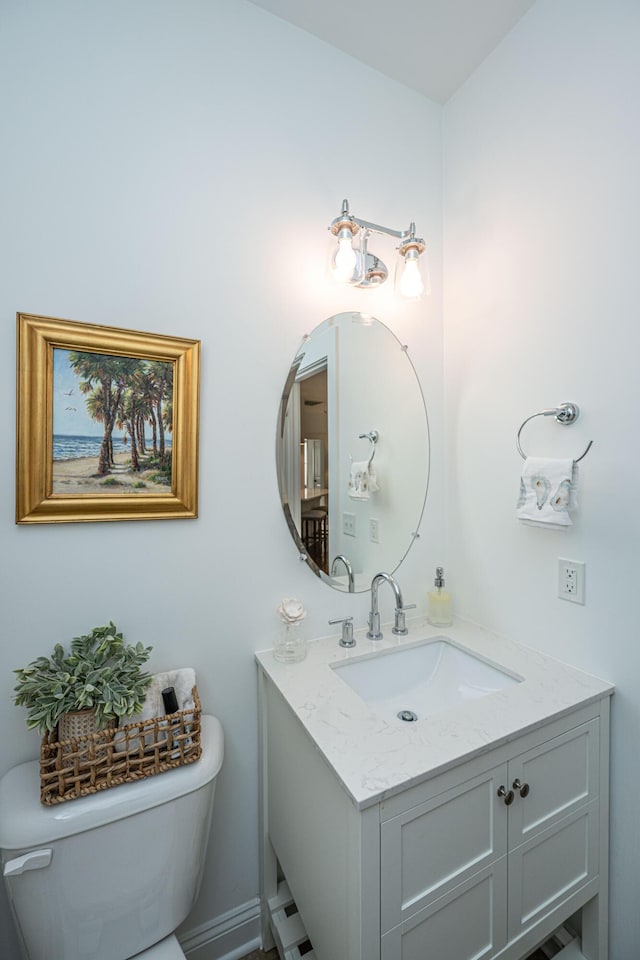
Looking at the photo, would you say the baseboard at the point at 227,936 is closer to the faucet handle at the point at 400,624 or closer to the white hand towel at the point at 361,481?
the faucet handle at the point at 400,624

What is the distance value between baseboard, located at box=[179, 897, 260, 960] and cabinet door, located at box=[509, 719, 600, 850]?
86cm

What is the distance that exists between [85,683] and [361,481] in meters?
0.92

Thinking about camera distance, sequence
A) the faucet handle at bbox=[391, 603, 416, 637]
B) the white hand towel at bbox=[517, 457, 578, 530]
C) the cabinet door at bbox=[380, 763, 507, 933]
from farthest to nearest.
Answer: the faucet handle at bbox=[391, 603, 416, 637], the white hand towel at bbox=[517, 457, 578, 530], the cabinet door at bbox=[380, 763, 507, 933]

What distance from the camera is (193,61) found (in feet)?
3.76

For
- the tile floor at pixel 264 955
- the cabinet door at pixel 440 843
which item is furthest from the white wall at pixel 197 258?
the cabinet door at pixel 440 843

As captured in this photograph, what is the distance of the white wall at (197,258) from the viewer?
965 mm

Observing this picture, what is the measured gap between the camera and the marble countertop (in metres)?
0.77

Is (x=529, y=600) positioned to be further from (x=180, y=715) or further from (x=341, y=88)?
(x=341, y=88)

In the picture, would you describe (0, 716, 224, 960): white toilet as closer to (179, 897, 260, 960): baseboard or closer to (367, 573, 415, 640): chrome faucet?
(179, 897, 260, 960): baseboard

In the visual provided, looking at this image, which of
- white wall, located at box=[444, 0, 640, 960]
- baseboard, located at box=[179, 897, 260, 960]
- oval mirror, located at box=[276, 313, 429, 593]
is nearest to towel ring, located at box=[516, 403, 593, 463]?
white wall, located at box=[444, 0, 640, 960]

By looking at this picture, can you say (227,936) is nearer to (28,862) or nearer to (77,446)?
(28,862)

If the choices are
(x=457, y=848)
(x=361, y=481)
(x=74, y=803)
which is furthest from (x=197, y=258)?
(x=457, y=848)

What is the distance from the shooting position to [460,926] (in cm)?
84

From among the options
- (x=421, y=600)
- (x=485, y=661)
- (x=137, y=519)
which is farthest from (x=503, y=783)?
(x=137, y=519)
